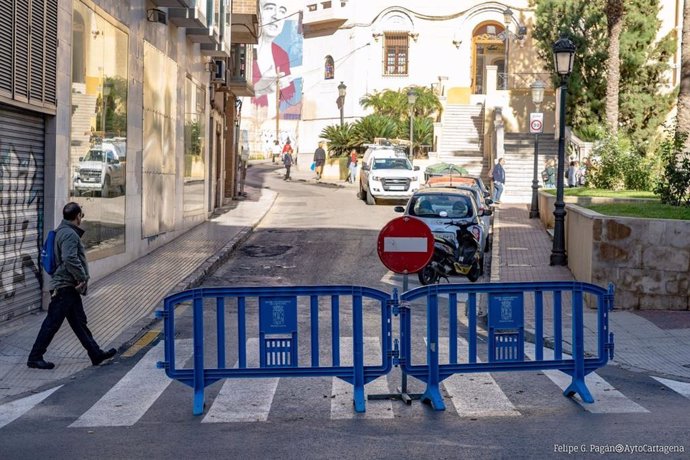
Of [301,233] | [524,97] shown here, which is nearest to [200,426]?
[301,233]

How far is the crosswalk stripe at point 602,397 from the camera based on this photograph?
9.30m

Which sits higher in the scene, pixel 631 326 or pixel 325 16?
pixel 325 16

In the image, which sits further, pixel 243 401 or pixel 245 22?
pixel 245 22

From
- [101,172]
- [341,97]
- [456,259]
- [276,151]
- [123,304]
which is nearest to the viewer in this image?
[123,304]

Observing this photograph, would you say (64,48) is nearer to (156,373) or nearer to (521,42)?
(156,373)

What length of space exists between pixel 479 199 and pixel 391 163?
13066 mm

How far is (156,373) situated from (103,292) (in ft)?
20.1

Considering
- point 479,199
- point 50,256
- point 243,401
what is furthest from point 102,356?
point 479,199

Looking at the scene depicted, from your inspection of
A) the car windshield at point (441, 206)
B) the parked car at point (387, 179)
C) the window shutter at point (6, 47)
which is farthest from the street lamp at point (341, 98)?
the window shutter at point (6, 47)

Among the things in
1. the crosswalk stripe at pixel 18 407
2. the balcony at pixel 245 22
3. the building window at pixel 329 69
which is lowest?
the crosswalk stripe at pixel 18 407

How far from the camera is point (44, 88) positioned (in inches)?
590

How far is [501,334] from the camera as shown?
31.7 ft

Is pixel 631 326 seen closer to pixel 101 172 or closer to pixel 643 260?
pixel 643 260

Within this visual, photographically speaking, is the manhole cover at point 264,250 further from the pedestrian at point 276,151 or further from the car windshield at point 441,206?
the pedestrian at point 276,151
